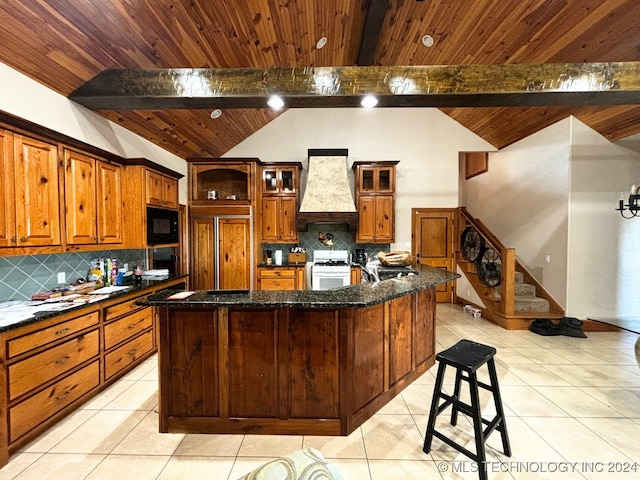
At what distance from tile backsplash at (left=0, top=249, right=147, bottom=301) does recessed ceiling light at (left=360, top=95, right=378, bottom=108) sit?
11.1 ft

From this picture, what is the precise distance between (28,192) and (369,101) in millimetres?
3033

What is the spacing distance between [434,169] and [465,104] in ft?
9.70

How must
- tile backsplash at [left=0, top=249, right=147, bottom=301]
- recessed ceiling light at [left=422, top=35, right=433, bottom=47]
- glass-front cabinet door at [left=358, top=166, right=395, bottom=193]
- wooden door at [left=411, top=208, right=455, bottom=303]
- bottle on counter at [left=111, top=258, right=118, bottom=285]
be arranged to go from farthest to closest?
1. wooden door at [left=411, top=208, right=455, bottom=303]
2. glass-front cabinet door at [left=358, top=166, right=395, bottom=193]
3. recessed ceiling light at [left=422, top=35, right=433, bottom=47]
4. bottle on counter at [left=111, top=258, right=118, bottom=285]
5. tile backsplash at [left=0, top=249, right=147, bottom=301]

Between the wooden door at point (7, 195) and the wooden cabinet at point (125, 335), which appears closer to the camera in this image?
the wooden door at point (7, 195)

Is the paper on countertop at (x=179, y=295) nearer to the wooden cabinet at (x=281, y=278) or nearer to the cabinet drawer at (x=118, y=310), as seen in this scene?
the cabinet drawer at (x=118, y=310)

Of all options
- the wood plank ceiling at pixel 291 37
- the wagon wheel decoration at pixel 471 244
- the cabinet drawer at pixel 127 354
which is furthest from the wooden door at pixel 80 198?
the wagon wheel decoration at pixel 471 244

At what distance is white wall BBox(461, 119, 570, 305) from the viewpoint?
4227mm

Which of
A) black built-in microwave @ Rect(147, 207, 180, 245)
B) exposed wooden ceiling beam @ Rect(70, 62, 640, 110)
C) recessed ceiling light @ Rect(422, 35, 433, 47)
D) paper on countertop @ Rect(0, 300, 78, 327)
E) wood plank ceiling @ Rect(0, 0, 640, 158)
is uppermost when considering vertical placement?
recessed ceiling light @ Rect(422, 35, 433, 47)

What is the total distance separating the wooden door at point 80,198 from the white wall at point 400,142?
310 centimetres

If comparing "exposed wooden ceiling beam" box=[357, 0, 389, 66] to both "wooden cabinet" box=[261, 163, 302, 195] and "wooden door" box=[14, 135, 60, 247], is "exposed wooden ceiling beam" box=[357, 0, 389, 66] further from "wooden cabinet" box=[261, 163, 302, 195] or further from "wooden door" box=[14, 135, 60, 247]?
"wooden door" box=[14, 135, 60, 247]

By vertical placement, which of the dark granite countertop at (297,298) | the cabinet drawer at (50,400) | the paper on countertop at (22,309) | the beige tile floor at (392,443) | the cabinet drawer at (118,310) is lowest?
the beige tile floor at (392,443)

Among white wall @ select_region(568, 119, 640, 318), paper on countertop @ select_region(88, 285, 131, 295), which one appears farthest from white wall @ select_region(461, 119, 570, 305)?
paper on countertop @ select_region(88, 285, 131, 295)

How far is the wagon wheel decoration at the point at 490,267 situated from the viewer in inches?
186

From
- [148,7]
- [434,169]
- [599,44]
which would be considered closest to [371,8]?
[148,7]
